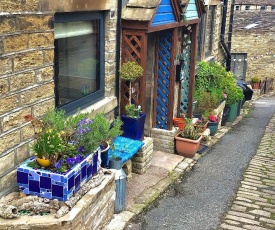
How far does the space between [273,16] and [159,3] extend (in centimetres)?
2121

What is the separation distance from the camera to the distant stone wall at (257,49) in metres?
22.8

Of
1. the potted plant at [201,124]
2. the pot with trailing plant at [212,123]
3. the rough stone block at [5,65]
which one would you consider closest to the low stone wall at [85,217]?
the rough stone block at [5,65]

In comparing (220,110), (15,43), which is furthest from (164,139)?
(15,43)

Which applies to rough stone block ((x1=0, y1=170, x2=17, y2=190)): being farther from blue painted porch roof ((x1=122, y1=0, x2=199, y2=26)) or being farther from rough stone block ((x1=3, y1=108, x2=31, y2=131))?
blue painted porch roof ((x1=122, y1=0, x2=199, y2=26))

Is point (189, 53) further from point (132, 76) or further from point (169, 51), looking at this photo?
point (132, 76)

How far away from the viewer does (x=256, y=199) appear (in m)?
6.49

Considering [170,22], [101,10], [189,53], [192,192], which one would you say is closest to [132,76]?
[101,10]

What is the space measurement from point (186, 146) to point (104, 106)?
105 inches

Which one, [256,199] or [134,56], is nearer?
[256,199]

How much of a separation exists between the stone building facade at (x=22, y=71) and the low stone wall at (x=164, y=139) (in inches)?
148

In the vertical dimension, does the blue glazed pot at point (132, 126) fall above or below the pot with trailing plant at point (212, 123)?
above

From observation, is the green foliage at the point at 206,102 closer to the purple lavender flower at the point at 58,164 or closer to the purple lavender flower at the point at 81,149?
the purple lavender flower at the point at 81,149

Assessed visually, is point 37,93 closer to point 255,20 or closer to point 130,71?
point 130,71

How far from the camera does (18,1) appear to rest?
4020mm
